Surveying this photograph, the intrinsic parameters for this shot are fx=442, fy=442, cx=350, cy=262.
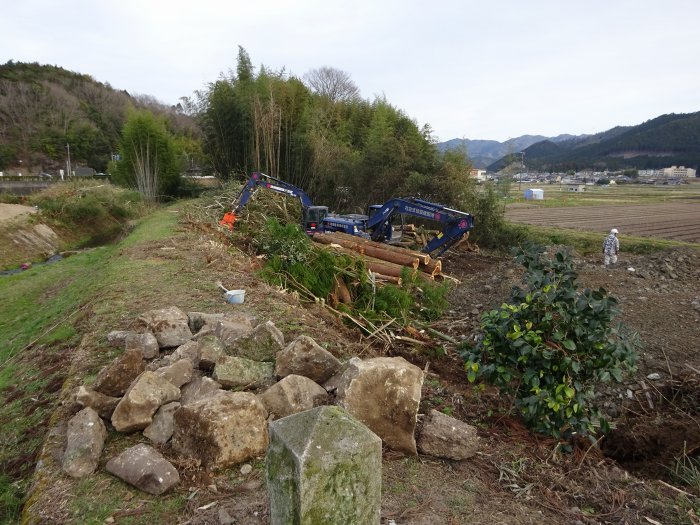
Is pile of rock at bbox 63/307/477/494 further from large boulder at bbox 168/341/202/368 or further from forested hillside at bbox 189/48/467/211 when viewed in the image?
forested hillside at bbox 189/48/467/211

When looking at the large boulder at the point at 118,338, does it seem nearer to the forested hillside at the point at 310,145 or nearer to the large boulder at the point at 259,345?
the large boulder at the point at 259,345

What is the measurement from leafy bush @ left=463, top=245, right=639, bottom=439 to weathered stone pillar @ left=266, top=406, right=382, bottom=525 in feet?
6.52

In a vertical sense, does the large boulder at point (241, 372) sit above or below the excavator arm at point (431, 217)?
below

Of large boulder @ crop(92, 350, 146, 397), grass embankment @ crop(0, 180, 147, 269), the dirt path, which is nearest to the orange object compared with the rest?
grass embankment @ crop(0, 180, 147, 269)

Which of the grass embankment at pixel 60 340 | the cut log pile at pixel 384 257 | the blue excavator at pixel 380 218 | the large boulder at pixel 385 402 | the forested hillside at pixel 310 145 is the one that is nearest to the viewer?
the grass embankment at pixel 60 340

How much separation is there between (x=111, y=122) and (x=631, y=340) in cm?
6483

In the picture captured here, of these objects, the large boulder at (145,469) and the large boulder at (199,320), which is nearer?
the large boulder at (145,469)

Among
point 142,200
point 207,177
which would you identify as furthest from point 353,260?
point 207,177

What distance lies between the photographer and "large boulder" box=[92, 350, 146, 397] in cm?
307

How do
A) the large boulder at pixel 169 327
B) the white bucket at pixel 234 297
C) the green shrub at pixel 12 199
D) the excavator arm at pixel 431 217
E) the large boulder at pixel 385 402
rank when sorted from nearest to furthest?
1. the large boulder at pixel 385 402
2. the large boulder at pixel 169 327
3. the white bucket at pixel 234 297
4. the excavator arm at pixel 431 217
5. the green shrub at pixel 12 199

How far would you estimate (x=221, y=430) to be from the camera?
255 centimetres

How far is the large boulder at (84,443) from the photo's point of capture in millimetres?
2484

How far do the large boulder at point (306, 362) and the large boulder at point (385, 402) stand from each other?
37 cm

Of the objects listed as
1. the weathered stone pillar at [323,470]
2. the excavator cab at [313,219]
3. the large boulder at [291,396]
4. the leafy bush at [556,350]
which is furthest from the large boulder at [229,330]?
the excavator cab at [313,219]
